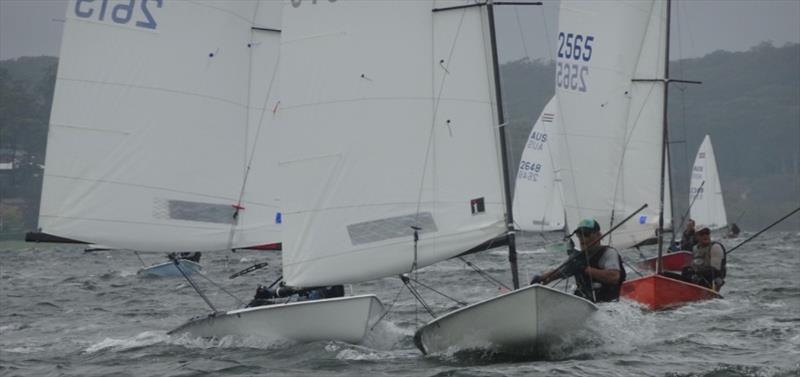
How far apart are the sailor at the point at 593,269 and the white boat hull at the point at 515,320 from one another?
2.17 feet

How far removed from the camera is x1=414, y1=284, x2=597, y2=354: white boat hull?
508 inches

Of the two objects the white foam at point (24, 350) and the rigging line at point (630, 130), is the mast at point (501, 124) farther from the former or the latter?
the rigging line at point (630, 130)

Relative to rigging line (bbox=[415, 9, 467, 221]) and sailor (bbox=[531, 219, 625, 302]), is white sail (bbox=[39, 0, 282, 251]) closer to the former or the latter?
rigging line (bbox=[415, 9, 467, 221])

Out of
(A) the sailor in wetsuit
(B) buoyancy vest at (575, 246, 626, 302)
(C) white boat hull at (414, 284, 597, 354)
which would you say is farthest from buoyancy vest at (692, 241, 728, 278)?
(C) white boat hull at (414, 284, 597, 354)

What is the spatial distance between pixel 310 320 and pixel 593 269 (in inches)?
122

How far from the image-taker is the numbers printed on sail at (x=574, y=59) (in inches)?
949

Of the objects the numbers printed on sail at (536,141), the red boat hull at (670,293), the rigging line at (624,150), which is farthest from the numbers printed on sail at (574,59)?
the numbers printed on sail at (536,141)

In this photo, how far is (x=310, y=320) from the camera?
1486cm

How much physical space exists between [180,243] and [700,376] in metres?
6.73

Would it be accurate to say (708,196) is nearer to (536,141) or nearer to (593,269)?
(536,141)

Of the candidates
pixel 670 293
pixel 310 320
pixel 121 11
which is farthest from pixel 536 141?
pixel 310 320

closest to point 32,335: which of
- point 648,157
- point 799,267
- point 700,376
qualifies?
point 700,376

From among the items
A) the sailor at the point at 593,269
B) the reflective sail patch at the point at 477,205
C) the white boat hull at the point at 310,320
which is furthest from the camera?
the white boat hull at the point at 310,320

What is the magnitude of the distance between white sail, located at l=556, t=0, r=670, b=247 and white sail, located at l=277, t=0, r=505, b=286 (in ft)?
31.8
